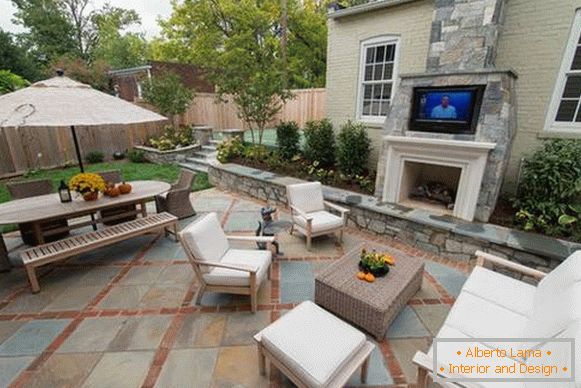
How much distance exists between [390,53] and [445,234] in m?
4.47

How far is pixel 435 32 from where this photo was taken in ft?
15.2

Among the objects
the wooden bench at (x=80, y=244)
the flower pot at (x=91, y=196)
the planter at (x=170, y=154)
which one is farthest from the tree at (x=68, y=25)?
the wooden bench at (x=80, y=244)

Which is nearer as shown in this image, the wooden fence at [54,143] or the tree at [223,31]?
the wooden fence at [54,143]

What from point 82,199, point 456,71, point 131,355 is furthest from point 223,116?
point 131,355

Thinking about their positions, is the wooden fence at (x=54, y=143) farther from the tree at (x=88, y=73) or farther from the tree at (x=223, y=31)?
the tree at (x=88, y=73)

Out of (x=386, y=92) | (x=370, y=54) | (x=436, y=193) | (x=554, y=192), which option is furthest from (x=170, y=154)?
(x=554, y=192)

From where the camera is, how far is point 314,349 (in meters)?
1.86

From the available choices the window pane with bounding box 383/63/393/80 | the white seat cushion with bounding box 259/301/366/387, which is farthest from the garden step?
the white seat cushion with bounding box 259/301/366/387

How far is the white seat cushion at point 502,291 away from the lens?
2311mm

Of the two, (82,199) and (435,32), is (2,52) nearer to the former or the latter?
(82,199)

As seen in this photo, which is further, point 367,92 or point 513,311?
point 367,92

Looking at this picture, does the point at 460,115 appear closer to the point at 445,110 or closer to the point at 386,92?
the point at 445,110

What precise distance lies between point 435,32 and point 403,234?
3498 mm

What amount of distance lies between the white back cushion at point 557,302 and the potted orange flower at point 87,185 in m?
5.10
